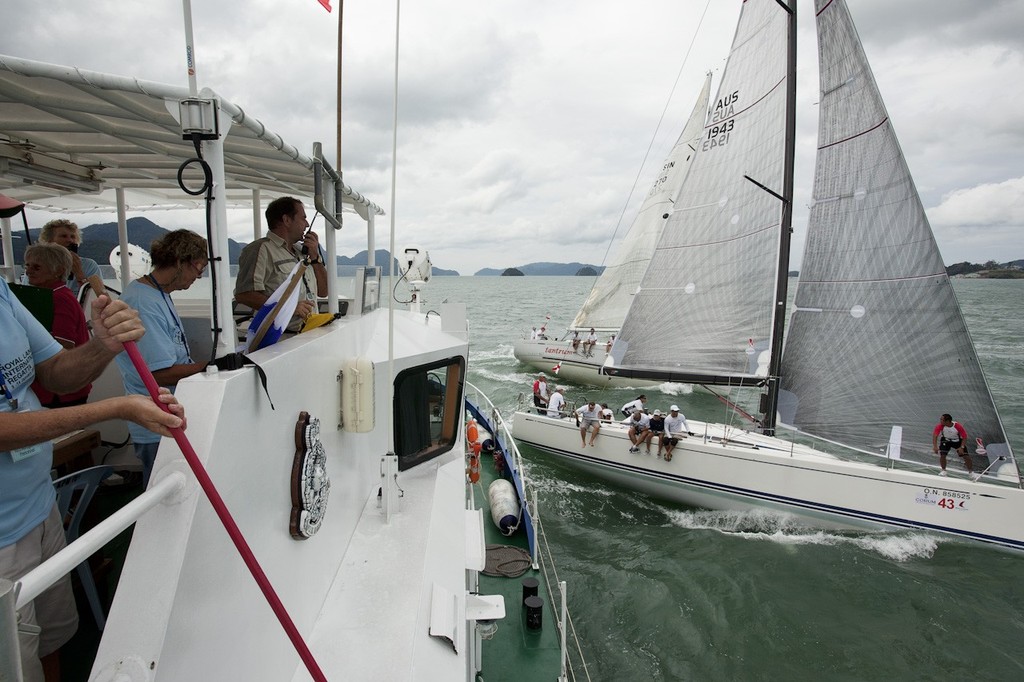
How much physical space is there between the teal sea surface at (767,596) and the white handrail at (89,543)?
6507 mm

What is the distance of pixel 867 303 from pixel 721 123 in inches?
236

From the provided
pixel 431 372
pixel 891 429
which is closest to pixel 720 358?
pixel 891 429

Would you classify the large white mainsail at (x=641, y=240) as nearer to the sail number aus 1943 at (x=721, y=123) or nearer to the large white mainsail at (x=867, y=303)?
the sail number aus 1943 at (x=721, y=123)

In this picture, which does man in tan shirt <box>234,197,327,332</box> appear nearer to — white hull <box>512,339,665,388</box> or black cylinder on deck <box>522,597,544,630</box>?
black cylinder on deck <box>522,597,544,630</box>

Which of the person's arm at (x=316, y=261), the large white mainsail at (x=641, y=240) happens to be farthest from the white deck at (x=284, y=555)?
the large white mainsail at (x=641, y=240)

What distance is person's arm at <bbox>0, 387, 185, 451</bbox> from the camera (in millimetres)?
1254

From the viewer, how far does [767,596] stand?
863cm

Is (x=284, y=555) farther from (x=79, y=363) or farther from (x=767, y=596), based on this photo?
(x=767, y=596)

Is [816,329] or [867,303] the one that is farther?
[816,329]

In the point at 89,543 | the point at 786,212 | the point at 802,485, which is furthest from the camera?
the point at 786,212

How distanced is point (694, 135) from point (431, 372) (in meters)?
20.9

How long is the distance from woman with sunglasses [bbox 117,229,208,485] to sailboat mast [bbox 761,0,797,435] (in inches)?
489

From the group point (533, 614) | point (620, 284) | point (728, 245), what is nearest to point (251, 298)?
point (533, 614)

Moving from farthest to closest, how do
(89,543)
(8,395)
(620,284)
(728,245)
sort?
1. (620,284)
2. (728,245)
3. (8,395)
4. (89,543)
